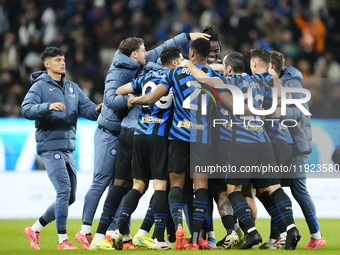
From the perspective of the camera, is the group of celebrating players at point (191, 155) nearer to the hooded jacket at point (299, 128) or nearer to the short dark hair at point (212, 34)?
the hooded jacket at point (299, 128)

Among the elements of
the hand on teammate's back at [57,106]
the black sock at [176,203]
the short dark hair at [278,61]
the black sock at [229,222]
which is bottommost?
the black sock at [229,222]

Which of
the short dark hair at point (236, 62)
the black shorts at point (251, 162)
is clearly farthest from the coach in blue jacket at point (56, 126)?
the black shorts at point (251, 162)

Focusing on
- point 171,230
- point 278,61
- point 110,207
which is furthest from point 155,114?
point 278,61

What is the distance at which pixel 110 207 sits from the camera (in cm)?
579

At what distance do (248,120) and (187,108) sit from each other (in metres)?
0.69

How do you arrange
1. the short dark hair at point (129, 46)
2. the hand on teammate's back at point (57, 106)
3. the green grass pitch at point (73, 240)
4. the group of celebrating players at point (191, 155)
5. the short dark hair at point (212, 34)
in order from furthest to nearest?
the short dark hair at point (212, 34), the short dark hair at point (129, 46), the hand on teammate's back at point (57, 106), the group of celebrating players at point (191, 155), the green grass pitch at point (73, 240)

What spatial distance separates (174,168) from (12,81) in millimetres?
8551

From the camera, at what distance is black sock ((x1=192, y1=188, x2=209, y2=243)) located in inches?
211

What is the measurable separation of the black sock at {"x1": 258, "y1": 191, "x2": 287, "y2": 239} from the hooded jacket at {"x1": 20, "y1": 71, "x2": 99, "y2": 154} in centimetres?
258

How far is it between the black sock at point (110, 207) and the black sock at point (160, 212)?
0.53 m

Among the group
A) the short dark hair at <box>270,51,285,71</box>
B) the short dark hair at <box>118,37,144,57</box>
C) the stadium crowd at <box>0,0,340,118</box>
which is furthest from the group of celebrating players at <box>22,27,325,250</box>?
the stadium crowd at <box>0,0,340,118</box>

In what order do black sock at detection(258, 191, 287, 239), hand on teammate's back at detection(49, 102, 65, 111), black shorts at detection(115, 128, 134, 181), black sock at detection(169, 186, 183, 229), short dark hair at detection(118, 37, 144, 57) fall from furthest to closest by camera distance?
short dark hair at detection(118, 37, 144, 57)
hand on teammate's back at detection(49, 102, 65, 111)
black shorts at detection(115, 128, 134, 181)
black sock at detection(258, 191, 287, 239)
black sock at detection(169, 186, 183, 229)

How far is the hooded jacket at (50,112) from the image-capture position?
6250 mm

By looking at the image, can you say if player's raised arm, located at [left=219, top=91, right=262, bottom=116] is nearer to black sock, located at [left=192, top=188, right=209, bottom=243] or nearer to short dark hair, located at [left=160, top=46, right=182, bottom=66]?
short dark hair, located at [left=160, top=46, right=182, bottom=66]
